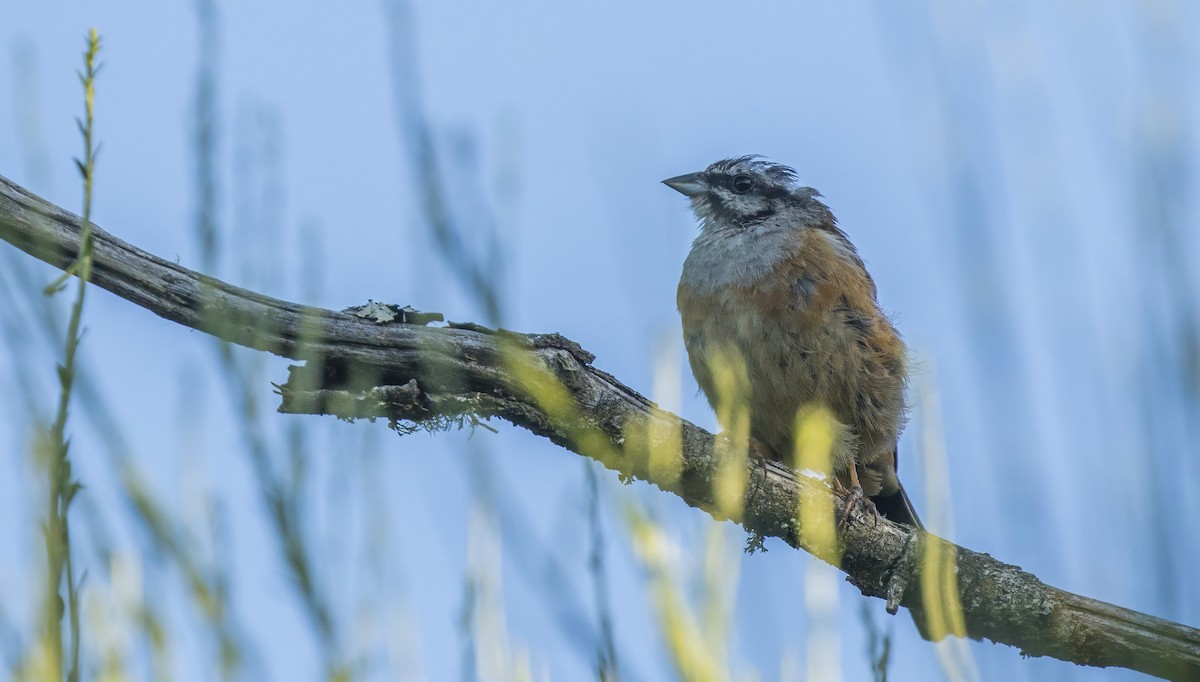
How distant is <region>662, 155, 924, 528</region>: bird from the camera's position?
6160 mm

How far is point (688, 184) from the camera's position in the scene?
299 inches

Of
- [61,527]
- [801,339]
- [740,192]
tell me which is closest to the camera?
[61,527]

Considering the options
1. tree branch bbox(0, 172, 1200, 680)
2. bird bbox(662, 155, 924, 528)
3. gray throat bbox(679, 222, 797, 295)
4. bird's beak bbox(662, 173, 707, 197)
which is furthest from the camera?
bird's beak bbox(662, 173, 707, 197)

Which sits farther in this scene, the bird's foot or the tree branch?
the bird's foot

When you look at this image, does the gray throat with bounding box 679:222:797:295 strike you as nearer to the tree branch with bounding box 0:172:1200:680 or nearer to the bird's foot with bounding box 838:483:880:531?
the bird's foot with bounding box 838:483:880:531

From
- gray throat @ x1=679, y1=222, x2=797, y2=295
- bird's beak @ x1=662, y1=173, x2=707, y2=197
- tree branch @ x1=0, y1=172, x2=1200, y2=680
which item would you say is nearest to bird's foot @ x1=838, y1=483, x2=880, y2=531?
tree branch @ x1=0, y1=172, x2=1200, y2=680

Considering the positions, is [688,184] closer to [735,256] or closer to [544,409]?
[735,256]

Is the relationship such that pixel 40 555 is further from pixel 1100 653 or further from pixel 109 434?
pixel 1100 653

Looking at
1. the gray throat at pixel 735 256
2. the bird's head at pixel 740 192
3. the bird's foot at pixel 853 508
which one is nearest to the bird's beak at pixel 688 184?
the bird's head at pixel 740 192

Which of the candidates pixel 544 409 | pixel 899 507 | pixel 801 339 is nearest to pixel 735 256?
pixel 801 339

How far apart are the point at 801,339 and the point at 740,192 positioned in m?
1.56

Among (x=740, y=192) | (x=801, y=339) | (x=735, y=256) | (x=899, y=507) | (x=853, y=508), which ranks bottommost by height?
(x=853, y=508)

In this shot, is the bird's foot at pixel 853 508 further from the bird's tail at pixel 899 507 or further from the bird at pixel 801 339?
the bird's tail at pixel 899 507

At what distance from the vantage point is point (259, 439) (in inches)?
74.4
